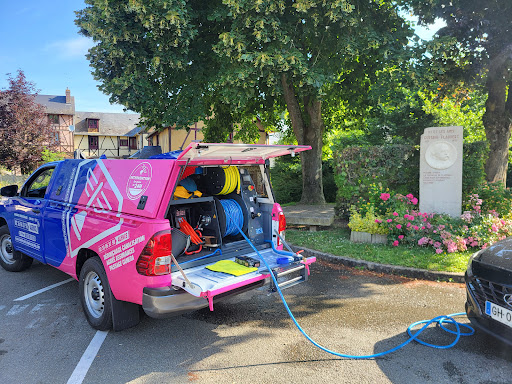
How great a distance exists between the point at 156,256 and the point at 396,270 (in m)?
4.20

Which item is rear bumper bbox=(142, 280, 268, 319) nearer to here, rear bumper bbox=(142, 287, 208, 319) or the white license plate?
rear bumper bbox=(142, 287, 208, 319)

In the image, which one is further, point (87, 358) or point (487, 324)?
point (87, 358)

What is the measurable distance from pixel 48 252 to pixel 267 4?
6.64m

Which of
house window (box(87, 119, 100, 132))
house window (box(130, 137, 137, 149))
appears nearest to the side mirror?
house window (box(130, 137, 137, 149))

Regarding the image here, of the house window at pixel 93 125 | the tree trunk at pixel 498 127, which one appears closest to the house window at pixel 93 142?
the house window at pixel 93 125

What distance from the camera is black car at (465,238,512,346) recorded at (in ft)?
10.1

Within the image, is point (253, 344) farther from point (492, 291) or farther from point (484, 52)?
point (484, 52)

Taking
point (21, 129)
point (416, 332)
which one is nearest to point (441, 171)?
point (416, 332)

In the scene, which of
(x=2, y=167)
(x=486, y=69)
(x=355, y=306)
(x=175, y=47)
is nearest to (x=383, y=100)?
(x=486, y=69)

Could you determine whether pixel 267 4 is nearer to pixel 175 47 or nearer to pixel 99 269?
pixel 175 47

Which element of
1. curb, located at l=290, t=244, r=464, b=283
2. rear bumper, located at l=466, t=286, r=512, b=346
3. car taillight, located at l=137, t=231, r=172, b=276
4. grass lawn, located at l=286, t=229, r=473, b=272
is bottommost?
curb, located at l=290, t=244, r=464, b=283

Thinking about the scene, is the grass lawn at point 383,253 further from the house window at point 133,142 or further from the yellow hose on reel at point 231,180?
the house window at point 133,142

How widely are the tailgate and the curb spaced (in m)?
2.39

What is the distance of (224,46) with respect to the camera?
27.6 ft
